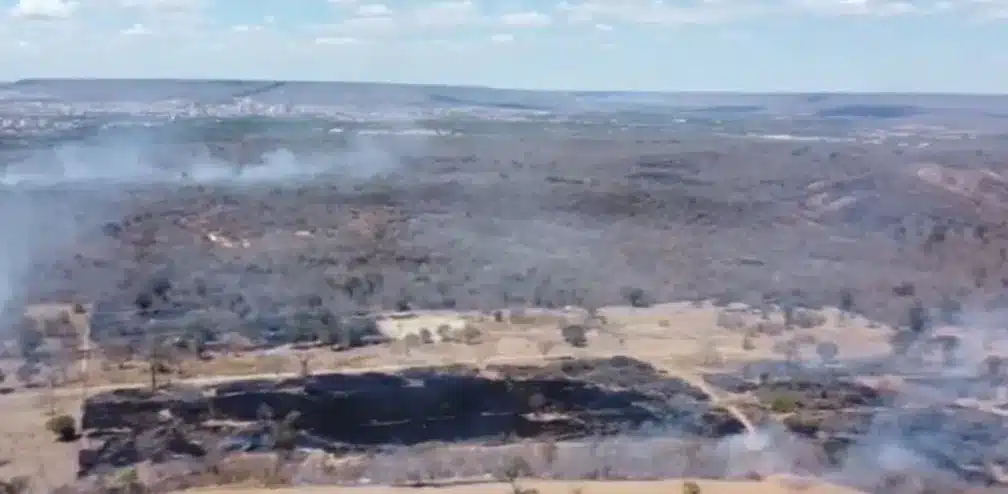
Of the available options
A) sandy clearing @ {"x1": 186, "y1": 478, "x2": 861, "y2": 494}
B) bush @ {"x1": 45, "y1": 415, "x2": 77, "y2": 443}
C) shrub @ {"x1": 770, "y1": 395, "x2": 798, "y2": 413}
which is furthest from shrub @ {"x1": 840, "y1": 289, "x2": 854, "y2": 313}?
bush @ {"x1": 45, "y1": 415, "x2": 77, "y2": 443}

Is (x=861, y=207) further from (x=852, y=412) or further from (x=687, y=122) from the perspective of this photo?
(x=687, y=122)

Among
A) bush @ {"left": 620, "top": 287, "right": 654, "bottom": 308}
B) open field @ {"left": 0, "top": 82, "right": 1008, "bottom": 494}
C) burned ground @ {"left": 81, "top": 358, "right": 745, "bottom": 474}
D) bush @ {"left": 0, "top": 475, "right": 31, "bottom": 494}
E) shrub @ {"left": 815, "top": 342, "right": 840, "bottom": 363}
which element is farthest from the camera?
bush @ {"left": 620, "top": 287, "right": 654, "bottom": 308}

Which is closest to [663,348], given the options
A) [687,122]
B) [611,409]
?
[611,409]

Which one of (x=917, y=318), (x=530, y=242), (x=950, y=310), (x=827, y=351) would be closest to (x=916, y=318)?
(x=917, y=318)

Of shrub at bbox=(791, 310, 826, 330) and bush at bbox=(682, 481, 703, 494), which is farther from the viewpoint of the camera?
shrub at bbox=(791, 310, 826, 330)

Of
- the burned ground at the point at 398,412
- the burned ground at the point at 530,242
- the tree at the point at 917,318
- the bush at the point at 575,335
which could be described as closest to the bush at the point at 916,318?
the tree at the point at 917,318

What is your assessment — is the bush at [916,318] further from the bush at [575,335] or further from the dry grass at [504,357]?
the bush at [575,335]

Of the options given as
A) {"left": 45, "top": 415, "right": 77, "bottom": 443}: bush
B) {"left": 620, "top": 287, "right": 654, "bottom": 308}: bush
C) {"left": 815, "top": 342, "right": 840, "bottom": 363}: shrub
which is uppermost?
{"left": 815, "top": 342, "right": 840, "bottom": 363}: shrub

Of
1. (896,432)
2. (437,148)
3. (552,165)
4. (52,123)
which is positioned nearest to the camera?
(896,432)

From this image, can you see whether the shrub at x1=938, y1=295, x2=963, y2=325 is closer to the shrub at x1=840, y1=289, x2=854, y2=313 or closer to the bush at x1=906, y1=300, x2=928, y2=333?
the bush at x1=906, y1=300, x2=928, y2=333
